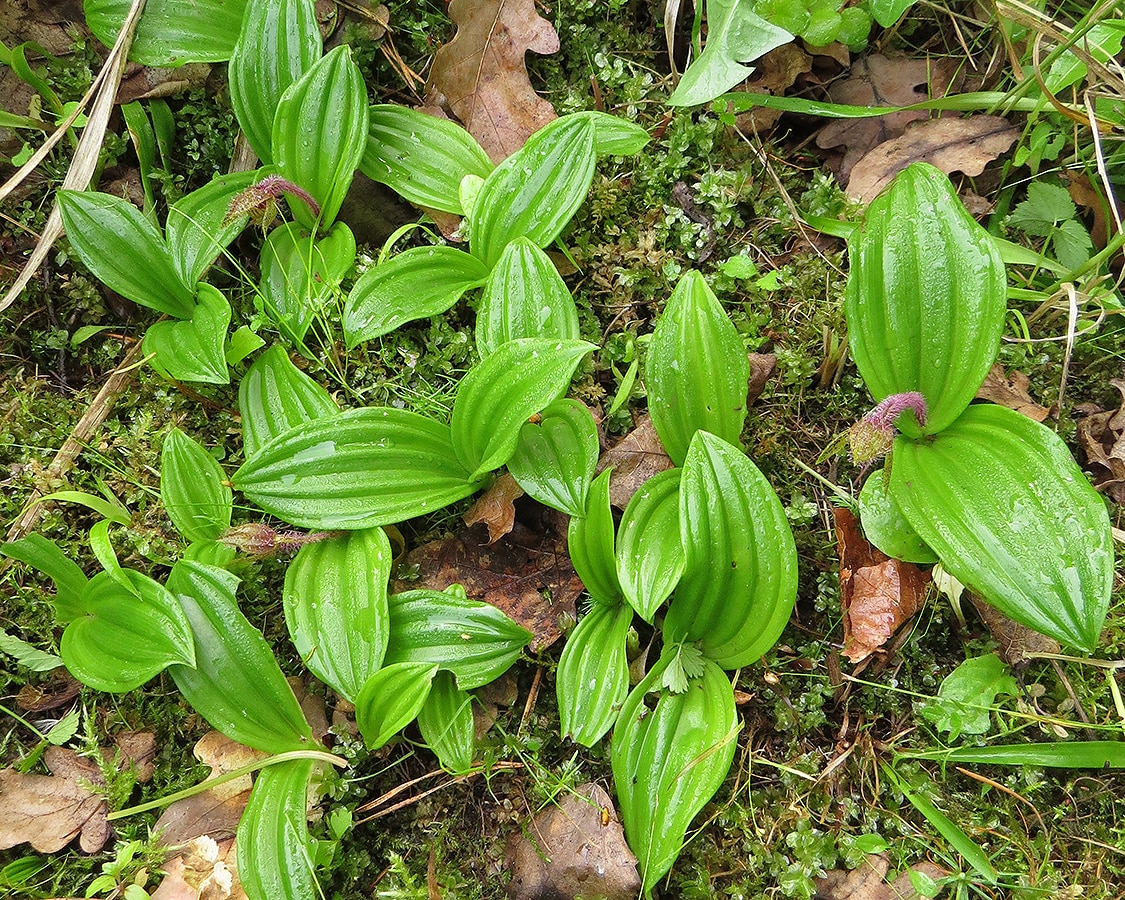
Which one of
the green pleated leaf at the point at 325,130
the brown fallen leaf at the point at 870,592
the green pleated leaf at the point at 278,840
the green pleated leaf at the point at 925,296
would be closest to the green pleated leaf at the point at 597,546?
the brown fallen leaf at the point at 870,592

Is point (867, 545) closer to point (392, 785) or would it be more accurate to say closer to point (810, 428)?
point (810, 428)

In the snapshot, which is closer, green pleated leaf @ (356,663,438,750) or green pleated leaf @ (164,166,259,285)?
green pleated leaf @ (356,663,438,750)

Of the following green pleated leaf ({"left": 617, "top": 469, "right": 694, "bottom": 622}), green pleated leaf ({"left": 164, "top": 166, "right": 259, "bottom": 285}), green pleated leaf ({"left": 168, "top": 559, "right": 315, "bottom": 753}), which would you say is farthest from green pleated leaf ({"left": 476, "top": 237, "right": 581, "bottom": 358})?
green pleated leaf ({"left": 168, "top": 559, "right": 315, "bottom": 753})

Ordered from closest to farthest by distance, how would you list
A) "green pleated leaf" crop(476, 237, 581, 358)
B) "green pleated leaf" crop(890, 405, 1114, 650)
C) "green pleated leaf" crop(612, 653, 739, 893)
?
"green pleated leaf" crop(890, 405, 1114, 650)
"green pleated leaf" crop(612, 653, 739, 893)
"green pleated leaf" crop(476, 237, 581, 358)

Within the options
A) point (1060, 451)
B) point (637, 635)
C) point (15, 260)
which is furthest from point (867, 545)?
point (15, 260)

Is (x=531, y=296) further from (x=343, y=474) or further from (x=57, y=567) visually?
(x=57, y=567)

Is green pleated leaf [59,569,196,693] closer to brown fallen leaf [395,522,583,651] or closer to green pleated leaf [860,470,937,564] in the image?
brown fallen leaf [395,522,583,651]

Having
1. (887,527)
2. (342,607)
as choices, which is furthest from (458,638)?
(887,527)
